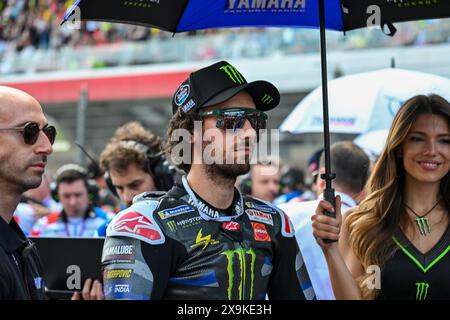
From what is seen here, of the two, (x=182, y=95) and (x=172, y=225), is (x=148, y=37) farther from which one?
(x=172, y=225)

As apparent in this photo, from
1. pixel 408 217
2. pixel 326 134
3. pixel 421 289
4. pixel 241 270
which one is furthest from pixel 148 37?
pixel 241 270

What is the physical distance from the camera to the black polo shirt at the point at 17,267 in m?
2.28

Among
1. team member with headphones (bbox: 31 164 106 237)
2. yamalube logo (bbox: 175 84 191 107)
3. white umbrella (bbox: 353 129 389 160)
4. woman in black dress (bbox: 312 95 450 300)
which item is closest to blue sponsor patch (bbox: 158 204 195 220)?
yamalube logo (bbox: 175 84 191 107)

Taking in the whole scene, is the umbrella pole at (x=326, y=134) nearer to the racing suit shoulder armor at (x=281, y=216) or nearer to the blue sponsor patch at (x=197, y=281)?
the racing suit shoulder armor at (x=281, y=216)

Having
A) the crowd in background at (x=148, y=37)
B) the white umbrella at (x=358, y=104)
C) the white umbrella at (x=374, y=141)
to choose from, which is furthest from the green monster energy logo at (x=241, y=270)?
the crowd in background at (x=148, y=37)

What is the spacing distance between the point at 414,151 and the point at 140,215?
145 centimetres

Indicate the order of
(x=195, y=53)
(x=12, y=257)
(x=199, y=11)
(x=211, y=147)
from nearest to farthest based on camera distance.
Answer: (x=12, y=257)
(x=211, y=147)
(x=199, y=11)
(x=195, y=53)

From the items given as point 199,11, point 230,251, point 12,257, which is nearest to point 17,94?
point 12,257

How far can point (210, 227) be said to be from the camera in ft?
9.11

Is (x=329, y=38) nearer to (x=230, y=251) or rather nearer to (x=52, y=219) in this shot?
(x=52, y=219)

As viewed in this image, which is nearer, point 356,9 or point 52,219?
point 356,9

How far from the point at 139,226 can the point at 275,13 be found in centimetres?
148

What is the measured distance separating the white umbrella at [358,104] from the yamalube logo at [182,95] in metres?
2.99

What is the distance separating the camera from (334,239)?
3.01m
